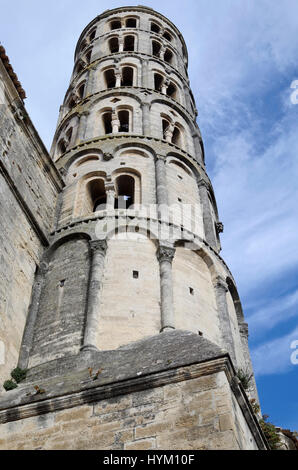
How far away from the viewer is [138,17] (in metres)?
27.4

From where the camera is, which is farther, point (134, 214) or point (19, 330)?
point (134, 214)

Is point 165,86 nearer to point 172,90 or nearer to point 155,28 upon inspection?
point 172,90

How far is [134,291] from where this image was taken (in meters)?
11.6

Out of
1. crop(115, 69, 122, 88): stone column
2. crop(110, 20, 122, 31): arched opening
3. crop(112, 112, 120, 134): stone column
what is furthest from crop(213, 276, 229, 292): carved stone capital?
crop(110, 20, 122, 31): arched opening

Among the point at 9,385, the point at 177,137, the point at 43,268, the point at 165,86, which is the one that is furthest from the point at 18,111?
the point at 165,86

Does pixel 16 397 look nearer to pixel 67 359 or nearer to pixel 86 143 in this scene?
pixel 67 359

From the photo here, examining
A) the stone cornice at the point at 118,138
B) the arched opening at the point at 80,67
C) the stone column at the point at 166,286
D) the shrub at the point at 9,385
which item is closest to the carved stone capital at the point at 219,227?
the stone cornice at the point at 118,138

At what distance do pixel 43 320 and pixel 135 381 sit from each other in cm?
438

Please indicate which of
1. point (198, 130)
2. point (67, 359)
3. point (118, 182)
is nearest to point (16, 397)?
point (67, 359)

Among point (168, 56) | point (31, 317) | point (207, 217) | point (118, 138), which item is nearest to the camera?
point (31, 317)

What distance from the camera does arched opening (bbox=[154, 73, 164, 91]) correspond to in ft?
74.0

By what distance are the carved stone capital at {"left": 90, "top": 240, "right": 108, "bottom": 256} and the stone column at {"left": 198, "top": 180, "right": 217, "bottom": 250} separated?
3.32 metres

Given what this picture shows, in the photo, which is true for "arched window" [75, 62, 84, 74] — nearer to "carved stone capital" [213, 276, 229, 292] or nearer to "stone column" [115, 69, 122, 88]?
"stone column" [115, 69, 122, 88]

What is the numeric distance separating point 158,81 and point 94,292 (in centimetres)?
1420
